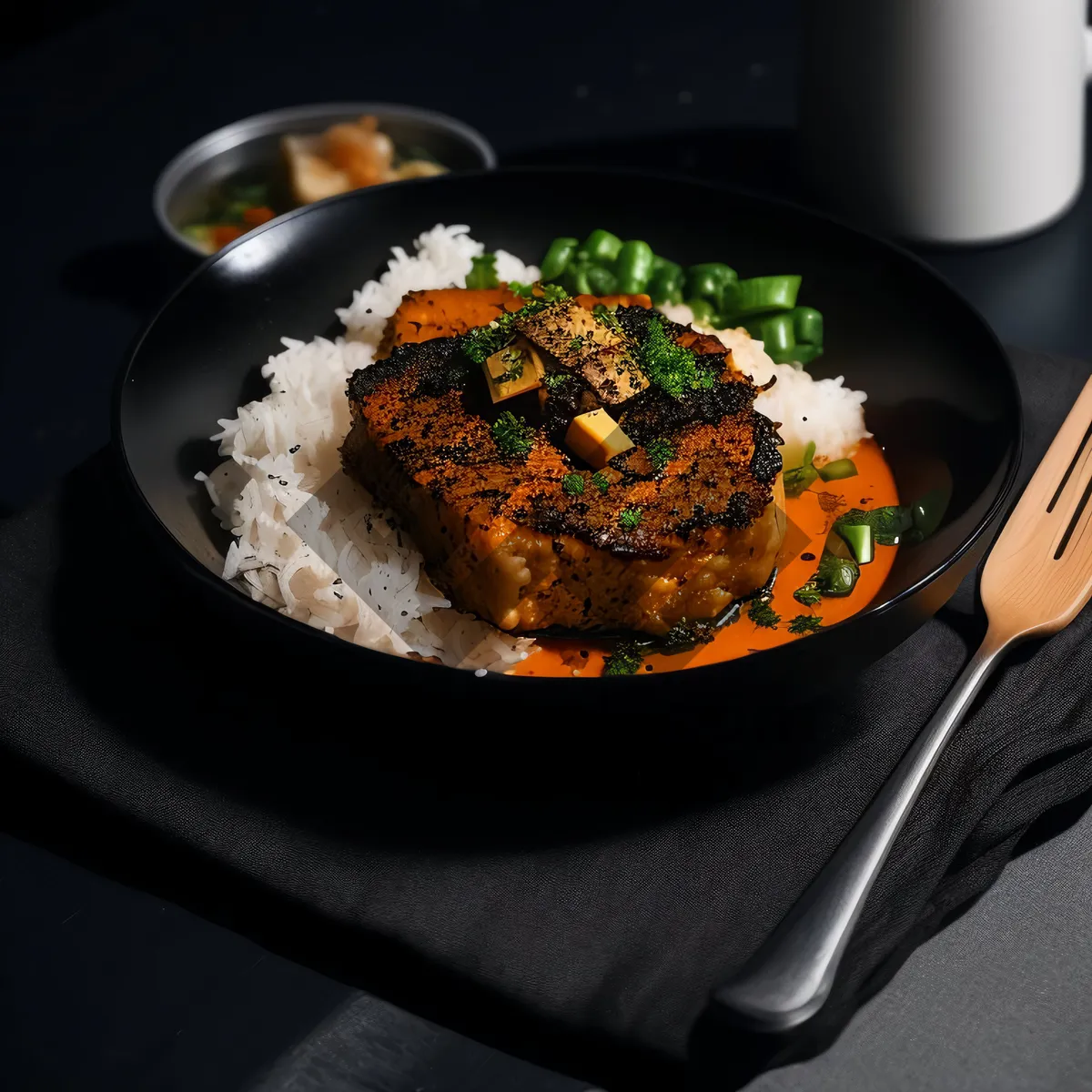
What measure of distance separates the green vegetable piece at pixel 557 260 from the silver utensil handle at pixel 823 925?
181cm

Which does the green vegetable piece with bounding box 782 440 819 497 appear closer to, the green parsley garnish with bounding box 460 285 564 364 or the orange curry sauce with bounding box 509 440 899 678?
the orange curry sauce with bounding box 509 440 899 678

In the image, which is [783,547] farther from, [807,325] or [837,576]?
[807,325]

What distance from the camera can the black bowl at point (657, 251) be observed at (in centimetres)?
223

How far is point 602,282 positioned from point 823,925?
2033 mm

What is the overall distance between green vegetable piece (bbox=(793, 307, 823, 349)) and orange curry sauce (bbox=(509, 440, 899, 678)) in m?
0.44

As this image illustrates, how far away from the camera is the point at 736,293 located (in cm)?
345

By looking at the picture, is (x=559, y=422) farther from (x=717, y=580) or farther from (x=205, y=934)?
(x=205, y=934)

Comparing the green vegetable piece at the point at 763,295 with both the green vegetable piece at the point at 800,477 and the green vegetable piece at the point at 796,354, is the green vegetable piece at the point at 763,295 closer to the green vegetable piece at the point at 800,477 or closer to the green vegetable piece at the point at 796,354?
the green vegetable piece at the point at 796,354

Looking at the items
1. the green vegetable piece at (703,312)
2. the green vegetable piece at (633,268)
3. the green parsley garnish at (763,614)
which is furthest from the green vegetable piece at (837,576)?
the green vegetable piece at (633,268)

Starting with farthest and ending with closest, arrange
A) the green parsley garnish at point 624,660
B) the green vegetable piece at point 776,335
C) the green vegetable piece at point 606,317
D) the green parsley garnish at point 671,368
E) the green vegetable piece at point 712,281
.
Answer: the green vegetable piece at point 712,281 → the green vegetable piece at point 776,335 → the green vegetable piece at point 606,317 → the green parsley garnish at point 671,368 → the green parsley garnish at point 624,660

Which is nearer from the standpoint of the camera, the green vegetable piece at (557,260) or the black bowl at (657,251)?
the black bowl at (657,251)

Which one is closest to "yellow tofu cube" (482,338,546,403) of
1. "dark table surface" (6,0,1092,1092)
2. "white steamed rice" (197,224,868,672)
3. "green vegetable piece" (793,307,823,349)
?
"white steamed rice" (197,224,868,672)

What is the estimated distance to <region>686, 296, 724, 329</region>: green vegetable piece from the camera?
11.5 feet

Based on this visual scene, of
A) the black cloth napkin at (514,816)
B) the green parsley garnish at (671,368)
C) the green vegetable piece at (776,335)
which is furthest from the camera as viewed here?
the green vegetable piece at (776,335)
